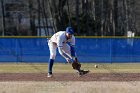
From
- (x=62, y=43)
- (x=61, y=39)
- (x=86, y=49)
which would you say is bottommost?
(x=86, y=49)

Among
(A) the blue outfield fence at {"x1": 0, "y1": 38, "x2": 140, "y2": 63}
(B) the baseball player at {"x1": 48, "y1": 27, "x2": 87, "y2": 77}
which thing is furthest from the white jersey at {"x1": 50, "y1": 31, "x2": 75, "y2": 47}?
(A) the blue outfield fence at {"x1": 0, "y1": 38, "x2": 140, "y2": 63}

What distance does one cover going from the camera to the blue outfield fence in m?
25.0

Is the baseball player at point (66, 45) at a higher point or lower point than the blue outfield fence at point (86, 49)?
higher

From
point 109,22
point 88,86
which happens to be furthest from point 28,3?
point 88,86

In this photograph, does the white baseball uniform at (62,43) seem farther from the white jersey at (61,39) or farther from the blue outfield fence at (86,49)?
the blue outfield fence at (86,49)

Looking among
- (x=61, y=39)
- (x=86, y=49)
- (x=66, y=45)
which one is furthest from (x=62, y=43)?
(x=86, y=49)

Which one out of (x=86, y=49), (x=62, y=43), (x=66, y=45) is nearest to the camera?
(x=62, y=43)

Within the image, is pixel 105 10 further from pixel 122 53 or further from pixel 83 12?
pixel 122 53

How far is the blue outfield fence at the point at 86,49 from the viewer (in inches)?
983

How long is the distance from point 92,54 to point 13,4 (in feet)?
107

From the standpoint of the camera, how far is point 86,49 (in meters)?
25.3

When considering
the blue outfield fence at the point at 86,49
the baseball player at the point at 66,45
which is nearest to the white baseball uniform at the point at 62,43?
the baseball player at the point at 66,45

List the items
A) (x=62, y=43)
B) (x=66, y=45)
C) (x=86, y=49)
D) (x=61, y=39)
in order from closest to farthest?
(x=61, y=39) → (x=62, y=43) → (x=66, y=45) → (x=86, y=49)

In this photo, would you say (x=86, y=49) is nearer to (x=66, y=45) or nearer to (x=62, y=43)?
(x=66, y=45)
